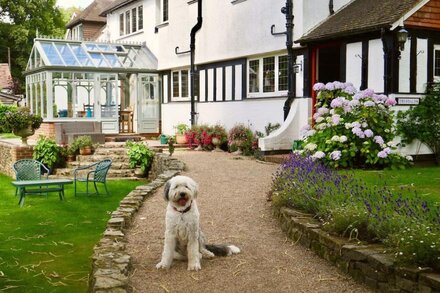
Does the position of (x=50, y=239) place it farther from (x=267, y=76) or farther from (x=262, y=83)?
(x=262, y=83)

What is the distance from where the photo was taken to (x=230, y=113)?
20203 mm

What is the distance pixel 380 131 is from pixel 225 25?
932cm

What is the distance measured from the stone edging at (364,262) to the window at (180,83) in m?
17.7

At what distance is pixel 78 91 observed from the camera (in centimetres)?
2439

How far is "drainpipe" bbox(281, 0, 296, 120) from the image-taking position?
53.7 ft

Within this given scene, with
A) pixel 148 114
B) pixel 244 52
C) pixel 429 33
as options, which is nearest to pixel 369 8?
pixel 429 33

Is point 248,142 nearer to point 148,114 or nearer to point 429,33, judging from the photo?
point 429,33

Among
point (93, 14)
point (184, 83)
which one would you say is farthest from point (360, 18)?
point (93, 14)

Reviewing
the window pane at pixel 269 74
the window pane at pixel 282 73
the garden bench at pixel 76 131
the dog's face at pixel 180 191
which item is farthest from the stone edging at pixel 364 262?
the garden bench at pixel 76 131

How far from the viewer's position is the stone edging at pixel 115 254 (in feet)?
16.4

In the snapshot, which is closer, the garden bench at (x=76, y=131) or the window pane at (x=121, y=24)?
the garden bench at (x=76, y=131)

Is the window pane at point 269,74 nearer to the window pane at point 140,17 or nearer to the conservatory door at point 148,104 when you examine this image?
the conservatory door at point 148,104

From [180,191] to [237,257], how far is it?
1323 mm

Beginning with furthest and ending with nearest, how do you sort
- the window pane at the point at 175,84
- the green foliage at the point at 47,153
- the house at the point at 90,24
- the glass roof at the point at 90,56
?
the house at the point at 90,24 < the window pane at the point at 175,84 < the glass roof at the point at 90,56 < the green foliage at the point at 47,153
